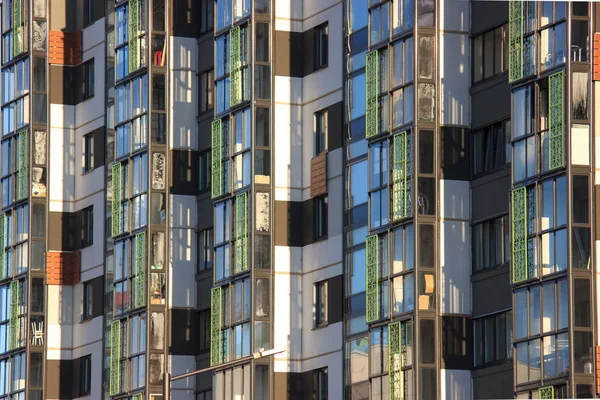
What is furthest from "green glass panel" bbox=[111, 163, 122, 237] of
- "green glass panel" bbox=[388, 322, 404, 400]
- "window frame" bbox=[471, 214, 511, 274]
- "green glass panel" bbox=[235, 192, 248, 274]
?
"window frame" bbox=[471, 214, 511, 274]

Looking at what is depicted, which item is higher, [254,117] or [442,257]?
[254,117]

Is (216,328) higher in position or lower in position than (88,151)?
lower

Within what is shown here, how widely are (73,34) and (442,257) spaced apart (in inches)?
1002

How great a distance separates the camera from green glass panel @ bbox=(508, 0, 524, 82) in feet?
153

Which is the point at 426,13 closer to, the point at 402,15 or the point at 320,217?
the point at 402,15

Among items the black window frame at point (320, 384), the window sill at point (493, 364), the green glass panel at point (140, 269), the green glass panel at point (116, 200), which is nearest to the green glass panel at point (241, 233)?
the black window frame at point (320, 384)

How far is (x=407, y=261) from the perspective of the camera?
1949 inches

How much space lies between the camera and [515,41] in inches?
1844

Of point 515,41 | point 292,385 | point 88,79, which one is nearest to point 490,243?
point 515,41

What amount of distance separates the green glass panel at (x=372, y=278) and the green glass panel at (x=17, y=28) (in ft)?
80.4

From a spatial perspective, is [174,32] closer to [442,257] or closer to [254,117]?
[254,117]

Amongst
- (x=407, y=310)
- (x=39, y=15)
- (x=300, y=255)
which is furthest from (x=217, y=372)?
(x=39, y=15)

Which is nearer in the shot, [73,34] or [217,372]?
[217,372]

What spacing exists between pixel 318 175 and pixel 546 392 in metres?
13.4
